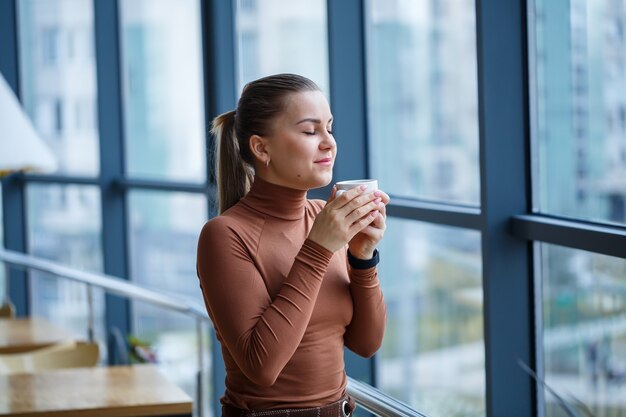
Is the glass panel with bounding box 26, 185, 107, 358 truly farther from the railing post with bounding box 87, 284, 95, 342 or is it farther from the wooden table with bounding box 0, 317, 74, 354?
the railing post with bounding box 87, 284, 95, 342

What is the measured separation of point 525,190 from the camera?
Answer: 2385 millimetres

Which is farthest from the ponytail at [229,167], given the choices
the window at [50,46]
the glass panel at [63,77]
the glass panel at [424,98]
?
the window at [50,46]

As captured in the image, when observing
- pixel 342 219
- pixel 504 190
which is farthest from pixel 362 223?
pixel 504 190

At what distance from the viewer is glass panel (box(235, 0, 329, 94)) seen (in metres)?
3.59

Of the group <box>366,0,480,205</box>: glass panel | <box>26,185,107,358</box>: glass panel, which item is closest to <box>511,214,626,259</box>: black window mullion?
<box>366,0,480,205</box>: glass panel

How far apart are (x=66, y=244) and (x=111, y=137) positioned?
91 cm

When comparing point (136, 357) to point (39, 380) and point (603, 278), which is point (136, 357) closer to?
point (39, 380)

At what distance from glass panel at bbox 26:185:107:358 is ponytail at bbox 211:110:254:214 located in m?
3.83

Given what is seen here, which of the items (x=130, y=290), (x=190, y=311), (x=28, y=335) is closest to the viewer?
(x=190, y=311)

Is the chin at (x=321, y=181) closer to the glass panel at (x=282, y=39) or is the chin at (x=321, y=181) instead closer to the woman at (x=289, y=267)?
the woman at (x=289, y=267)

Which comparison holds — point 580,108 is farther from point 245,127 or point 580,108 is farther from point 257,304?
point 257,304

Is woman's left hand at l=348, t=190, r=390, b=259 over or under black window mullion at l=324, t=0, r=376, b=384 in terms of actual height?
under

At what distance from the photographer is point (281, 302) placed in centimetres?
127

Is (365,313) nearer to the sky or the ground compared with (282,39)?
nearer to the ground
